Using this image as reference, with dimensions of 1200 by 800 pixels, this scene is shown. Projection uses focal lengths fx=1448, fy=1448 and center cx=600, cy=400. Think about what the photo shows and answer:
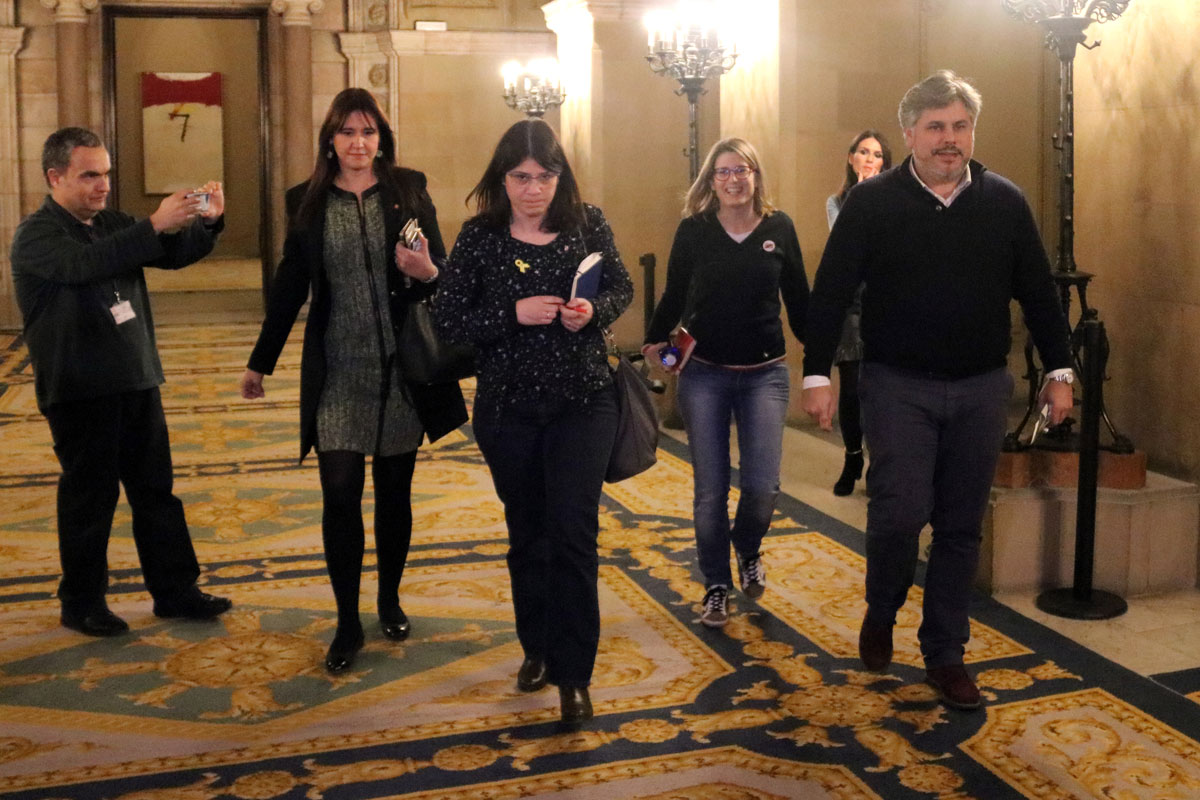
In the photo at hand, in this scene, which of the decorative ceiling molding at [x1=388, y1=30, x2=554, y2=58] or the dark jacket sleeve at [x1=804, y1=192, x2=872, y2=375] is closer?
the dark jacket sleeve at [x1=804, y1=192, x2=872, y2=375]

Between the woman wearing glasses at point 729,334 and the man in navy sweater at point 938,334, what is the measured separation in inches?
30.2

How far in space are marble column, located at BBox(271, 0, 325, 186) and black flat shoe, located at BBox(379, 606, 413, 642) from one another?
38.8 ft

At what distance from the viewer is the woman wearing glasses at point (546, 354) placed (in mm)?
4043

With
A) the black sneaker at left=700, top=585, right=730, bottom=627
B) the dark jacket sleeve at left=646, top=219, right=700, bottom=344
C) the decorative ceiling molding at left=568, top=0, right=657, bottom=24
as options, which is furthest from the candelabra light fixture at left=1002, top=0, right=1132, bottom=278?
the decorative ceiling molding at left=568, top=0, right=657, bottom=24

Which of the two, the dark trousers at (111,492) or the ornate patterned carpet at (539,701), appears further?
the dark trousers at (111,492)

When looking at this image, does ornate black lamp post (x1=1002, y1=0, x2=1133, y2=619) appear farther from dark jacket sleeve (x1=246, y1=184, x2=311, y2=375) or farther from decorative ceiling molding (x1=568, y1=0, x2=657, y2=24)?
decorative ceiling molding (x1=568, y1=0, x2=657, y2=24)

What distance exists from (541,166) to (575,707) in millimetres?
1552

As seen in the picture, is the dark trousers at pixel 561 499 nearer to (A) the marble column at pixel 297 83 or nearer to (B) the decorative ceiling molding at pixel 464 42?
(A) the marble column at pixel 297 83

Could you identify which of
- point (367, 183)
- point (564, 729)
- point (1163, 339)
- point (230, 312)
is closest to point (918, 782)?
point (564, 729)

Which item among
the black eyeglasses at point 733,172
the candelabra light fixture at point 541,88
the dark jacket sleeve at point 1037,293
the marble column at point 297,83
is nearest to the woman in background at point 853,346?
the black eyeglasses at point 733,172

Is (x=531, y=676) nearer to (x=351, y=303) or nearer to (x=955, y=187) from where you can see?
(x=351, y=303)

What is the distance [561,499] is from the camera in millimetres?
4062

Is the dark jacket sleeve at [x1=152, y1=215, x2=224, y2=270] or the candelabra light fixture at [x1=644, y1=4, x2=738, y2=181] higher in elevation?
the candelabra light fixture at [x1=644, y1=4, x2=738, y2=181]

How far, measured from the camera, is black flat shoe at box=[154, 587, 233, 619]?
5277mm
